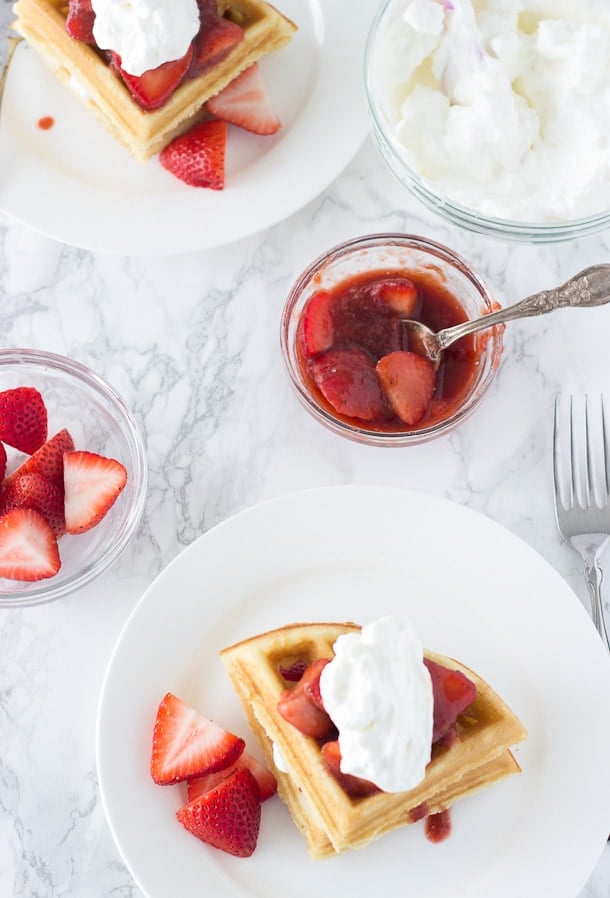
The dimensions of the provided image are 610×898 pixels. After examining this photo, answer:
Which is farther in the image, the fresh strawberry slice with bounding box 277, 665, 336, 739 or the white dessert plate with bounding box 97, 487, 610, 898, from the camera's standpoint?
the white dessert plate with bounding box 97, 487, 610, 898

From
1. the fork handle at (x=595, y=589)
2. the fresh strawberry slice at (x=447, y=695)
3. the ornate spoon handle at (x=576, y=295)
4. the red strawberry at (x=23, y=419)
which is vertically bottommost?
the fork handle at (x=595, y=589)

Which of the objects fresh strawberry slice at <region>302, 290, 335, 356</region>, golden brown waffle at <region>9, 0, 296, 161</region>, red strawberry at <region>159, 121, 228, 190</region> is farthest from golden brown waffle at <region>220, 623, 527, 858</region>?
golden brown waffle at <region>9, 0, 296, 161</region>

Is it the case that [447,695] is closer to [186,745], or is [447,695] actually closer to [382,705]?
[382,705]

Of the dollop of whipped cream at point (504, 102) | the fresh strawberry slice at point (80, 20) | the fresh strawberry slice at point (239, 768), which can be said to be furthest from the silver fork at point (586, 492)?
the fresh strawberry slice at point (80, 20)

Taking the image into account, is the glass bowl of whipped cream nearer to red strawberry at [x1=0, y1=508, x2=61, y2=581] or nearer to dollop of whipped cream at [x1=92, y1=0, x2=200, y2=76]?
dollop of whipped cream at [x1=92, y1=0, x2=200, y2=76]

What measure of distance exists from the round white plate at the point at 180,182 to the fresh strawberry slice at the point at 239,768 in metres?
1.30

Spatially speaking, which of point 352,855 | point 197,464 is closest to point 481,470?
point 197,464

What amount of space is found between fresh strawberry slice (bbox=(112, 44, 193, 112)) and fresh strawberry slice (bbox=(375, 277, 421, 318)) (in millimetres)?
732

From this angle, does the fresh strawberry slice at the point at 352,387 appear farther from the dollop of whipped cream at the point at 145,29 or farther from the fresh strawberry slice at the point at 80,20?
the fresh strawberry slice at the point at 80,20

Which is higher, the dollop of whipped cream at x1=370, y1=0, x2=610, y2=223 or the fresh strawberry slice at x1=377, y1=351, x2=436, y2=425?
the dollop of whipped cream at x1=370, y1=0, x2=610, y2=223

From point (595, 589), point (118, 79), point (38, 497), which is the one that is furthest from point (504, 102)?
point (38, 497)

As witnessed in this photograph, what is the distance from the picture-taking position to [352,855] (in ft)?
8.62

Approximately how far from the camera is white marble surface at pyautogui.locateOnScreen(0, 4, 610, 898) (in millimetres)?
2812

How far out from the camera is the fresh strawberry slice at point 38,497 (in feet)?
8.95
